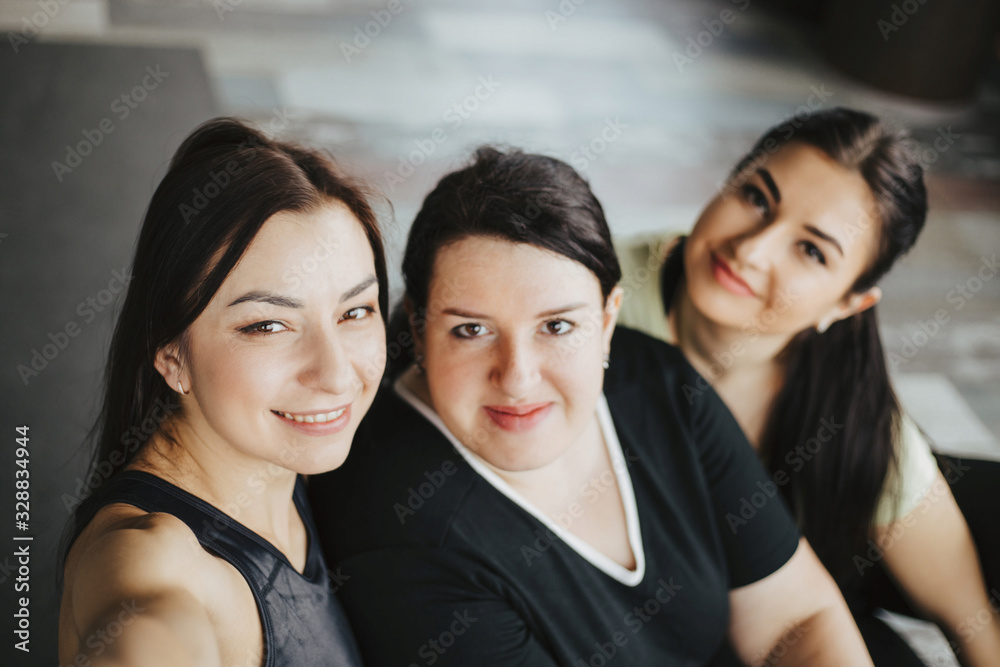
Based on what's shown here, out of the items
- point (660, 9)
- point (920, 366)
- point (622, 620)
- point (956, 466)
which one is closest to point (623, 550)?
point (622, 620)

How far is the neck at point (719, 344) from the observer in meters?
2.10

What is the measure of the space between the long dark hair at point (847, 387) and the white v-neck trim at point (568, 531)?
0.66 m

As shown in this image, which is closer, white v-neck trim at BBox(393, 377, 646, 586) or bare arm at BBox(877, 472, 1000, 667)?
Answer: white v-neck trim at BBox(393, 377, 646, 586)

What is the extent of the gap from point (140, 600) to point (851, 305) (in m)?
1.65

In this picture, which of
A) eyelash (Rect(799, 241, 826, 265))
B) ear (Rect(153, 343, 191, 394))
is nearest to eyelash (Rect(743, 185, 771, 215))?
eyelash (Rect(799, 241, 826, 265))

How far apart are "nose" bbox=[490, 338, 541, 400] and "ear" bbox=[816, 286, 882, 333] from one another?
3.21ft

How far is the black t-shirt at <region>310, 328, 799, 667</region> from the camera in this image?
1.37 metres

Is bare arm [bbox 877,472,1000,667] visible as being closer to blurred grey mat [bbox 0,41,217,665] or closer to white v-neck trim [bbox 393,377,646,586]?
white v-neck trim [bbox 393,377,646,586]

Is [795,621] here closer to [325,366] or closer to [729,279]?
[729,279]

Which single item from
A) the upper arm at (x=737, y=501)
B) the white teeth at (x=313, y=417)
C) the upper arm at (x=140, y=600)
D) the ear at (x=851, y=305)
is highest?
the white teeth at (x=313, y=417)

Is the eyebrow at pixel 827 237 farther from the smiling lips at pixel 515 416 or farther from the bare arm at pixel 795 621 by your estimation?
the smiling lips at pixel 515 416

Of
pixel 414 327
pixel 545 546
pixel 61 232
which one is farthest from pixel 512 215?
pixel 61 232

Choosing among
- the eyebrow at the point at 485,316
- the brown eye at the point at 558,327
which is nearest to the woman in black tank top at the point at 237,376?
the eyebrow at the point at 485,316

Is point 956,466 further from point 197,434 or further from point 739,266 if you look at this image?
point 197,434
